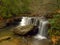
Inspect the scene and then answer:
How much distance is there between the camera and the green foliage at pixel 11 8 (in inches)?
806

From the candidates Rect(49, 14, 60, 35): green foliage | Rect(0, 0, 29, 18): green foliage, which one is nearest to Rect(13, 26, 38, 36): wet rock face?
Rect(49, 14, 60, 35): green foliage

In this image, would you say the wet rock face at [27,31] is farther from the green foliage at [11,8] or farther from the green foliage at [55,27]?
the green foliage at [11,8]

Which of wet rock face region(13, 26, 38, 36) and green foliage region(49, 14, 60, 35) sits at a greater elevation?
green foliage region(49, 14, 60, 35)

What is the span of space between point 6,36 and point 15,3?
6.50 meters

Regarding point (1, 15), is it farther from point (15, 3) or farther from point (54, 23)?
point (54, 23)

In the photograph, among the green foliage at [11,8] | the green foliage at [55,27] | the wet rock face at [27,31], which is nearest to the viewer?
the green foliage at [55,27]

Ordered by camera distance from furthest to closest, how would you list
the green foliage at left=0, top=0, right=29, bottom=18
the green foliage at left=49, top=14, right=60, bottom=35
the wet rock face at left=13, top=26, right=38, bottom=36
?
the green foliage at left=0, top=0, right=29, bottom=18 < the wet rock face at left=13, top=26, right=38, bottom=36 < the green foliage at left=49, top=14, right=60, bottom=35

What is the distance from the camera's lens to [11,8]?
69.5 ft

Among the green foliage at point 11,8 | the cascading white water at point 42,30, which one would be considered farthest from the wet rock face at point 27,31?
the green foliage at point 11,8

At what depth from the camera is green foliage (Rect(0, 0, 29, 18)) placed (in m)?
20.5

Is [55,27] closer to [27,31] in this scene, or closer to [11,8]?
[27,31]

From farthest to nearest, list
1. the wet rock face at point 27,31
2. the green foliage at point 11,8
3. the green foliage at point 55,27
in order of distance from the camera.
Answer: the green foliage at point 11,8 < the wet rock face at point 27,31 < the green foliage at point 55,27

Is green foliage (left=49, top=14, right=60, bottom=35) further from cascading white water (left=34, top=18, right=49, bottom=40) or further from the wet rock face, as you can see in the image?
the wet rock face

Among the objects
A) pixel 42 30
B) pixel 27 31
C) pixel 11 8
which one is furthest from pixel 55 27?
pixel 11 8
